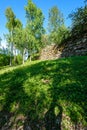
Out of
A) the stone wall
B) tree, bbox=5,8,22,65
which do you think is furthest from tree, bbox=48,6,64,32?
the stone wall

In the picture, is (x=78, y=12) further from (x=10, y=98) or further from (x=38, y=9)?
(x=38, y=9)

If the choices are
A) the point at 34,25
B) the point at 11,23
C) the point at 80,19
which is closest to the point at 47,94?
the point at 80,19

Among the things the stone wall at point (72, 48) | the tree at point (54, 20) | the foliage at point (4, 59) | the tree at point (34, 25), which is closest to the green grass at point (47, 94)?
the stone wall at point (72, 48)

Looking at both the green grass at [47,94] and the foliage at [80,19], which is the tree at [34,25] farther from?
the green grass at [47,94]

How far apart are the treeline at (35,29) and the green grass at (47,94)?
6.48m

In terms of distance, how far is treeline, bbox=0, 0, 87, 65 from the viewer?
646 inches

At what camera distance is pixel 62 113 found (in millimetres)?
6895

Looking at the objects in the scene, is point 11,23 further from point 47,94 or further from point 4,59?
point 47,94

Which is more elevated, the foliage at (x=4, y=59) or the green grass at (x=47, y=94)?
the green grass at (x=47, y=94)

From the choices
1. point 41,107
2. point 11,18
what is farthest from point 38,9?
point 41,107

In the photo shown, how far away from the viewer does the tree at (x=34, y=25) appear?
4038 cm

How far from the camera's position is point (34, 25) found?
40656mm

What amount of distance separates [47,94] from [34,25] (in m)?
33.7

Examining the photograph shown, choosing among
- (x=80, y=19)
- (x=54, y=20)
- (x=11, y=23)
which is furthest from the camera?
(x=54, y=20)
